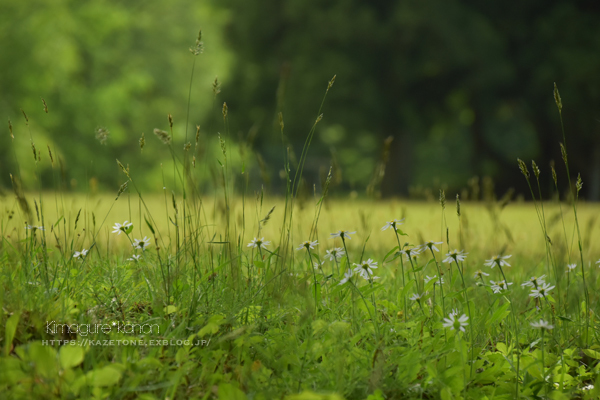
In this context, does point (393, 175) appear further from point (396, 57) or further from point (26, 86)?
point (26, 86)

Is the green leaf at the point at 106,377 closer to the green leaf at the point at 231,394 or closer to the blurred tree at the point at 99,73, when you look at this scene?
the green leaf at the point at 231,394

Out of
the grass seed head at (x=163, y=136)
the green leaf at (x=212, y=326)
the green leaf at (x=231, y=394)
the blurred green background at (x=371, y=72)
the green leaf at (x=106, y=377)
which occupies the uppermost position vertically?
the blurred green background at (x=371, y=72)

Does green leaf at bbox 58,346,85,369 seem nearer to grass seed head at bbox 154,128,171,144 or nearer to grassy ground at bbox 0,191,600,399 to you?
grassy ground at bbox 0,191,600,399

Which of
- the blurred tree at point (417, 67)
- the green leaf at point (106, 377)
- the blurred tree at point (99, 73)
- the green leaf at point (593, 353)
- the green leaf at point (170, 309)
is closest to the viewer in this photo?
the green leaf at point (106, 377)

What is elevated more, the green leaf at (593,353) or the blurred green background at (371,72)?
the blurred green background at (371,72)

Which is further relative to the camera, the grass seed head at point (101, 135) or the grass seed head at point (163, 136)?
the grass seed head at point (101, 135)

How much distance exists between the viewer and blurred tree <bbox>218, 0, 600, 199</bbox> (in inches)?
478

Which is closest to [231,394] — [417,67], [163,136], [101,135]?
[163,136]

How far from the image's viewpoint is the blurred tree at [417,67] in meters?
12.1

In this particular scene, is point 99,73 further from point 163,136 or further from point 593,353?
point 593,353

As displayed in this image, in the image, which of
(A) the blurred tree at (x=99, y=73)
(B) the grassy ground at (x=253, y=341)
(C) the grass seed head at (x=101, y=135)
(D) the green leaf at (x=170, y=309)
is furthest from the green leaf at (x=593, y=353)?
(A) the blurred tree at (x=99, y=73)

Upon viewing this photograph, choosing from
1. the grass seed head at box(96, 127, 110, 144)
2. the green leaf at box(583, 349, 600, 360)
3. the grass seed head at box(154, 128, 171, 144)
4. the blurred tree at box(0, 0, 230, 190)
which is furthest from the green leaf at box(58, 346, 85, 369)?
the blurred tree at box(0, 0, 230, 190)

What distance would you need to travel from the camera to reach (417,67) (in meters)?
12.9

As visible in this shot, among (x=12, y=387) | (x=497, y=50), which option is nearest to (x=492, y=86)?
(x=497, y=50)
